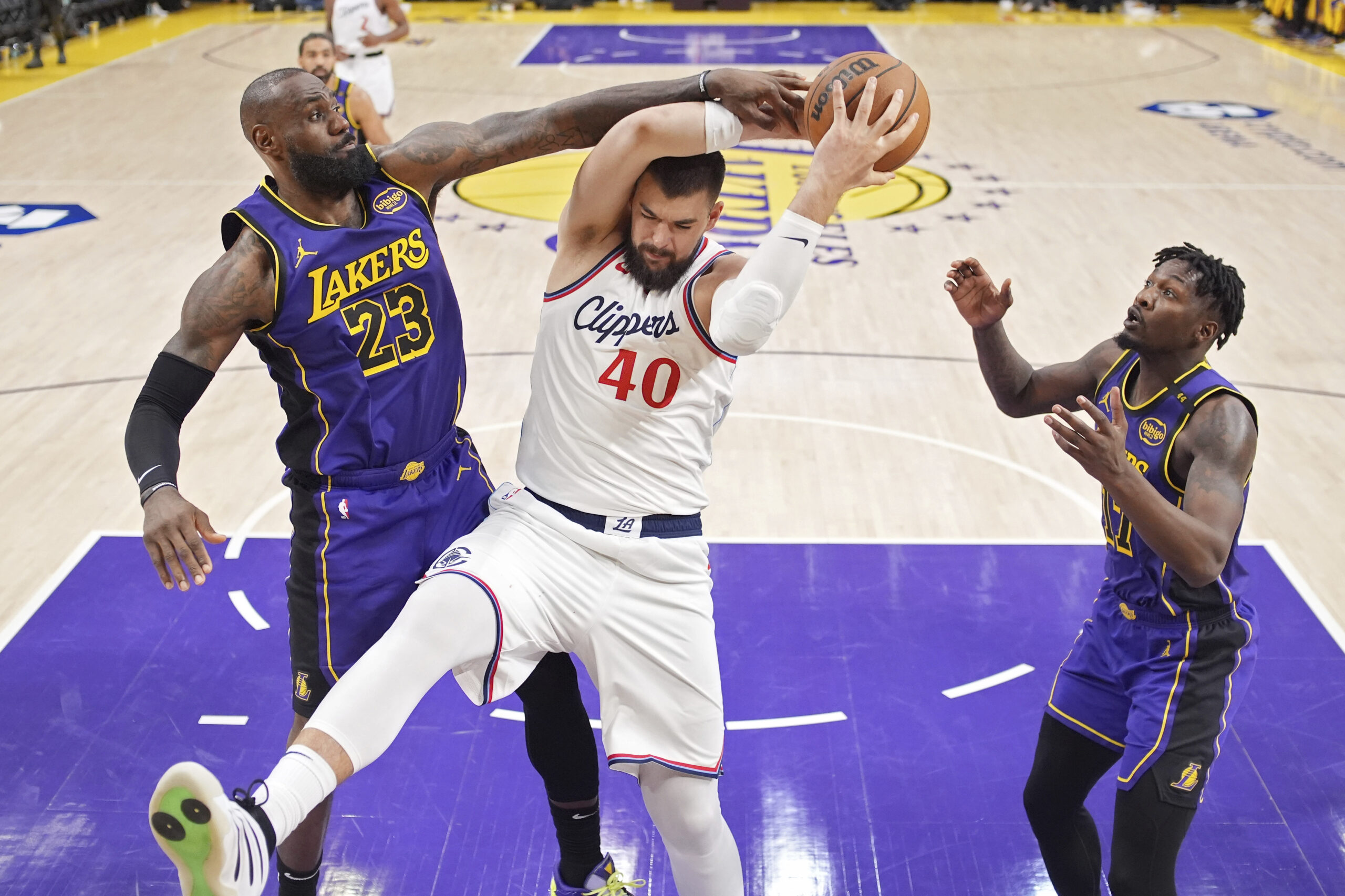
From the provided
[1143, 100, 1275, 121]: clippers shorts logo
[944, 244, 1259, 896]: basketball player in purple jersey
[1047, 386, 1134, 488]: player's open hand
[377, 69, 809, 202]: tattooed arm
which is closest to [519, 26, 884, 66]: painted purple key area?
[1143, 100, 1275, 121]: clippers shorts logo

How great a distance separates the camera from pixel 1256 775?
436 cm

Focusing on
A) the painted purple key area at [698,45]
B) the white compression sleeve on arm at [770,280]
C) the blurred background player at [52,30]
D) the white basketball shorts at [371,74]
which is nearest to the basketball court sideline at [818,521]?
the white basketball shorts at [371,74]

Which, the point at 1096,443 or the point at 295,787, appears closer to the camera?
the point at 295,787

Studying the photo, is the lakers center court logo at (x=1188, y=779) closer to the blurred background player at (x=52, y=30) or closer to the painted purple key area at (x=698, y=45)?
the painted purple key area at (x=698, y=45)

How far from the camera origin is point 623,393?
3.33m

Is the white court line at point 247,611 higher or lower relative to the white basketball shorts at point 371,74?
lower

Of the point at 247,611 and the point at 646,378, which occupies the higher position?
the point at 646,378

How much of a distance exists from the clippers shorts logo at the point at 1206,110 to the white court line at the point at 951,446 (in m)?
9.81

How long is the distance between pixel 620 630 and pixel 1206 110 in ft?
47.3

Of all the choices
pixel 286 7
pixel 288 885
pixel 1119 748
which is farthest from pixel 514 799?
pixel 286 7

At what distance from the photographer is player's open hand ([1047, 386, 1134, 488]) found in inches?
117

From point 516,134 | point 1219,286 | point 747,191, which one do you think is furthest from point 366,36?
point 1219,286

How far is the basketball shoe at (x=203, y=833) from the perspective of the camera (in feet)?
8.35

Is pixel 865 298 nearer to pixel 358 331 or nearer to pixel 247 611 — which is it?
pixel 247 611
